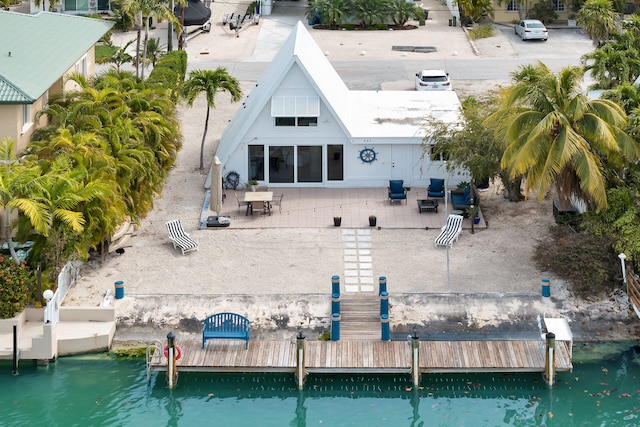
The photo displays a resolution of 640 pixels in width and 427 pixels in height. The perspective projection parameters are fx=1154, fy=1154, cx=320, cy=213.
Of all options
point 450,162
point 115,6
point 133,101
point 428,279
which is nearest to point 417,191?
point 450,162

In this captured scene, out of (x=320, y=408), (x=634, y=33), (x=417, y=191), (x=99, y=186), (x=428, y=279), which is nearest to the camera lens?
(x=320, y=408)

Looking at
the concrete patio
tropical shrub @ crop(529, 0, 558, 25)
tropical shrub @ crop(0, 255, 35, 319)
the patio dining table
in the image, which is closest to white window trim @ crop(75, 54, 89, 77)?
the concrete patio

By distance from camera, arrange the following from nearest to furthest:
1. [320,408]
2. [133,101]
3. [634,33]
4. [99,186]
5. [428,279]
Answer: [320,408] < [99,186] < [428,279] < [133,101] < [634,33]

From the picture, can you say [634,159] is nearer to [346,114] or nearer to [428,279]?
[428,279]

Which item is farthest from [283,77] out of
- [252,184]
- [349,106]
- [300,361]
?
[300,361]

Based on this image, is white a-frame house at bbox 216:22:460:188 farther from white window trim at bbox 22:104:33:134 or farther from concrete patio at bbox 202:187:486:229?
white window trim at bbox 22:104:33:134

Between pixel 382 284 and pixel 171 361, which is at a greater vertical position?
pixel 382 284

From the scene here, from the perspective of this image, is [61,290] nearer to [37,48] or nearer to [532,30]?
[37,48]

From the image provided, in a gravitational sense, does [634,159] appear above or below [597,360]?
above
